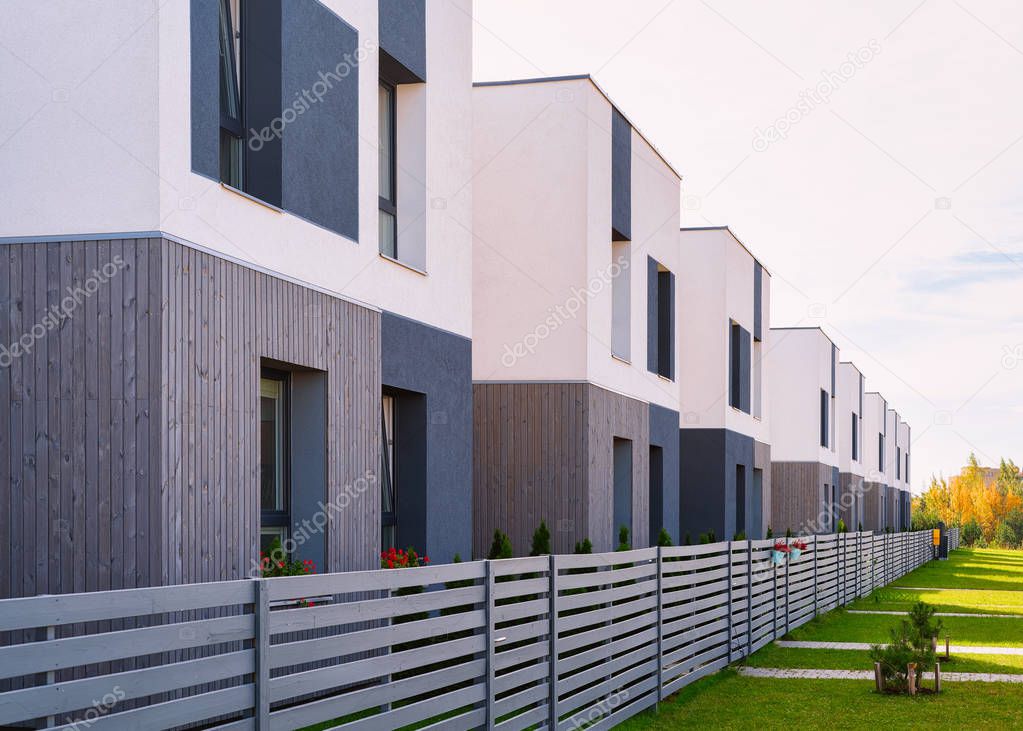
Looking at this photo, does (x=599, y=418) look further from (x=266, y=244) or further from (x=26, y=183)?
(x=26, y=183)

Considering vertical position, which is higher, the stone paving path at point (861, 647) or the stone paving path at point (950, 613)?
the stone paving path at point (861, 647)

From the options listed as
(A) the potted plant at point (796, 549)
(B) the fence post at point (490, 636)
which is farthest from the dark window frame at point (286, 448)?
(A) the potted plant at point (796, 549)

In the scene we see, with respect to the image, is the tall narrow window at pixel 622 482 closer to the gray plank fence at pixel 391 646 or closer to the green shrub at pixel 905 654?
the gray plank fence at pixel 391 646

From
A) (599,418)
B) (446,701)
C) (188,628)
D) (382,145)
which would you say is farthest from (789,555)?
(188,628)

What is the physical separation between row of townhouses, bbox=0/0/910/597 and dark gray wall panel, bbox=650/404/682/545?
1.41 m

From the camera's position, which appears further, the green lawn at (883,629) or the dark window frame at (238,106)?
the green lawn at (883,629)

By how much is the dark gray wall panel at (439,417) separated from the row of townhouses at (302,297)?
0.12 feet

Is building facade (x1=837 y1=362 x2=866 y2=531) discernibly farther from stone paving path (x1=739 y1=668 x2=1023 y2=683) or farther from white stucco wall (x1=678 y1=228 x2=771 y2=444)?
stone paving path (x1=739 y1=668 x2=1023 y2=683)

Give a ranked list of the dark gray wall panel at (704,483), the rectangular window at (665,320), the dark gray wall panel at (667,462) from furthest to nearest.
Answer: the dark gray wall panel at (704,483), the rectangular window at (665,320), the dark gray wall panel at (667,462)

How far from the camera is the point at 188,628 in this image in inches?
204

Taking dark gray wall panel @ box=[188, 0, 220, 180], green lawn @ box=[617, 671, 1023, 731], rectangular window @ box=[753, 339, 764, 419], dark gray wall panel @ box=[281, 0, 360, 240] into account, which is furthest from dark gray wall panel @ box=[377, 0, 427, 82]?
rectangular window @ box=[753, 339, 764, 419]

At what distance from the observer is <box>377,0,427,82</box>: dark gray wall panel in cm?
1191

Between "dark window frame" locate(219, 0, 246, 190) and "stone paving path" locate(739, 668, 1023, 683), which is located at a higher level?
"dark window frame" locate(219, 0, 246, 190)

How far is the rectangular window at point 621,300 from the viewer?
62.5 feet
